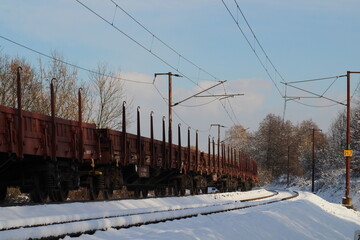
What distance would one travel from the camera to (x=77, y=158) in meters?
17.4

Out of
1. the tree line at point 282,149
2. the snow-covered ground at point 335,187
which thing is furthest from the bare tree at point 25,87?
the tree line at point 282,149

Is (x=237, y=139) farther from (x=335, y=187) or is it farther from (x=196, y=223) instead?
(x=196, y=223)

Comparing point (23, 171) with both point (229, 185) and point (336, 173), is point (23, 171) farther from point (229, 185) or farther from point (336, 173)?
point (336, 173)

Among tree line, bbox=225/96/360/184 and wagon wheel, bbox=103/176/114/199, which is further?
tree line, bbox=225/96/360/184

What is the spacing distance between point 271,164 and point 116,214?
9499 centimetres

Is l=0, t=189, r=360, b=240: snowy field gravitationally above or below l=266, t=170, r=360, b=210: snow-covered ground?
above

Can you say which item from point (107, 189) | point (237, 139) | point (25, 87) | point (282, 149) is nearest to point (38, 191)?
point (107, 189)

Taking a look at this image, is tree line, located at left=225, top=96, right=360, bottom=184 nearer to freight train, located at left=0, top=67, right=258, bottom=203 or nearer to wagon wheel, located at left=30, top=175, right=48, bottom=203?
freight train, located at left=0, top=67, right=258, bottom=203

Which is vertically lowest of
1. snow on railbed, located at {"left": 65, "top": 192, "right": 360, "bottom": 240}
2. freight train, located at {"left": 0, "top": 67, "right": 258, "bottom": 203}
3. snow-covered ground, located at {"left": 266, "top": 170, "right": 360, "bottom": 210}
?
snow-covered ground, located at {"left": 266, "top": 170, "right": 360, "bottom": 210}

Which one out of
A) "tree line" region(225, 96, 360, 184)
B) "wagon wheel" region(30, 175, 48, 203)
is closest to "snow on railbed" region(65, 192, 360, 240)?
"wagon wheel" region(30, 175, 48, 203)

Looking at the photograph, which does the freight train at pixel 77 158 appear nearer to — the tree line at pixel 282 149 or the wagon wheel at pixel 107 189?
the wagon wheel at pixel 107 189

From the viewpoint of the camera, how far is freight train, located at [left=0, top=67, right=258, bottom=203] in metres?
14.3

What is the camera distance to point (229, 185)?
43.7 metres

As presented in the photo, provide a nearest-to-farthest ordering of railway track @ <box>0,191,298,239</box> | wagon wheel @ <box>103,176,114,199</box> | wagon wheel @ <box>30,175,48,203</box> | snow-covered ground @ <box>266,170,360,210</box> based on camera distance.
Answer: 1. railway track @ <box>0,191,298,239</box>
2. wagon wheel @ <box>30,175,48,203</box>
3. wagon wheel @ <box>103,176,114,199</box>
4. snow-covered ground @ <box>266,170,360,210</box>
